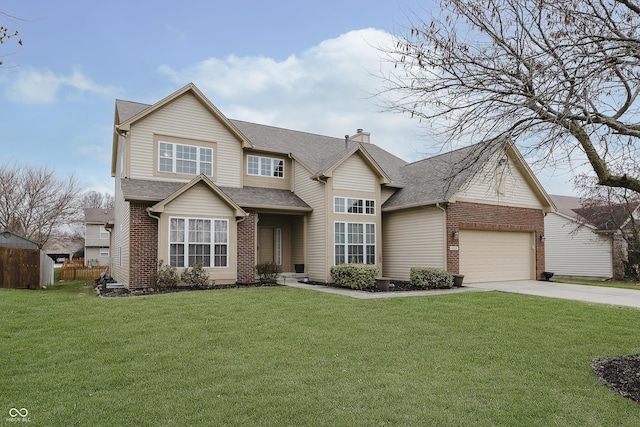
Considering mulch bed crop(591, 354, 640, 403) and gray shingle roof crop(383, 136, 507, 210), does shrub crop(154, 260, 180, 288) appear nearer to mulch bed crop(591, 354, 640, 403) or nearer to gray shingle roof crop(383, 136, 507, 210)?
gray shingle roof crop(383, 136, 507, 210)

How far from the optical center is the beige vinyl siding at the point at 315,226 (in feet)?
57.0

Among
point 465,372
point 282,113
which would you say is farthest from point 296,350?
point 282,113

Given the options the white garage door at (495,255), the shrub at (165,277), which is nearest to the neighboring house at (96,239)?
the shrub at (165,277)

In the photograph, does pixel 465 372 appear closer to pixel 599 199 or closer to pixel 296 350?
pixel 296 350

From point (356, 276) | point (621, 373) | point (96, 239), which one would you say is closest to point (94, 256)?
point (96, 239)

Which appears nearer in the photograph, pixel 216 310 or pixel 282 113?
pixel 216 310

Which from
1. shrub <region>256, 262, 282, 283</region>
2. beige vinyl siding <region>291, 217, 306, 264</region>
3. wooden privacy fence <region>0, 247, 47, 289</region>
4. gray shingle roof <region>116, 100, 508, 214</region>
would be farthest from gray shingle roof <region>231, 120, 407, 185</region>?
wooden privacy fence <region>0, 247, 47, 289</region>

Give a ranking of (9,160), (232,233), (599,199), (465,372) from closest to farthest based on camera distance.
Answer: (465,372) < (232,233) < (599,199) < (9,160)

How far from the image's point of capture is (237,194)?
17359mm

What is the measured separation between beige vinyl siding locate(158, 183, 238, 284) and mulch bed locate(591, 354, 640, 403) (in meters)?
12.0

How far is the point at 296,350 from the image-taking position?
6.90 metres

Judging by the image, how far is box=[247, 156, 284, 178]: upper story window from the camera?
19.2 m

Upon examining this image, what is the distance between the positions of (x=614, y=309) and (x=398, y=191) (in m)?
10.7

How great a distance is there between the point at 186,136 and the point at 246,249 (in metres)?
5.23
